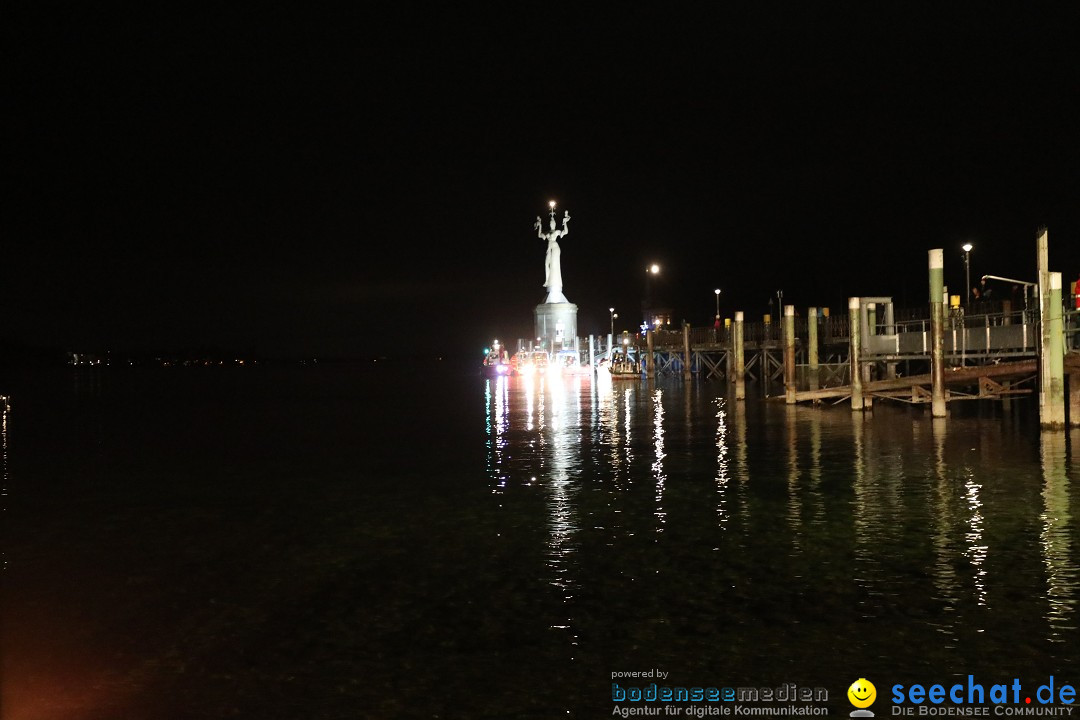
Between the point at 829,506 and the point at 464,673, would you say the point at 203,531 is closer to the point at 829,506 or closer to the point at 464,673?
the point at 464,673

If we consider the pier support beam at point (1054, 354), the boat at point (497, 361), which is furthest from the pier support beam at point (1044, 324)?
the boat at point (497, 361)

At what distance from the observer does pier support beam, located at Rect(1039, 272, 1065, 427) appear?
81.5 ft

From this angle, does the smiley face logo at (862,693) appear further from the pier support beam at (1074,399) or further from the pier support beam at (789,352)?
the pier support beam at (789,352)

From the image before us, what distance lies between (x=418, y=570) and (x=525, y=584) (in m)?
1.69

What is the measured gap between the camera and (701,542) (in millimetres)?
14812

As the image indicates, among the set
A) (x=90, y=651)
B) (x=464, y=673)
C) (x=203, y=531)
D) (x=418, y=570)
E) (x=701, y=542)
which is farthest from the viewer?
(x=203, y=531)

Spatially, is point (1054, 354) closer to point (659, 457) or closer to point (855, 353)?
point (855, 353)

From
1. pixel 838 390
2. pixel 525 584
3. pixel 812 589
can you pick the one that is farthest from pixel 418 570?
pixel 838 390

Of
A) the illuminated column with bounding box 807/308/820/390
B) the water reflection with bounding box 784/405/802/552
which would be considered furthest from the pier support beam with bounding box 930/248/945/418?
the illuminated column with bounding box 807/308/820/390

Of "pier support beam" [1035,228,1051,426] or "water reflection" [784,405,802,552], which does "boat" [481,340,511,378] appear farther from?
"pier support beam" [1035,228,1051,426]

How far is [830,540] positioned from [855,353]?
20734mm

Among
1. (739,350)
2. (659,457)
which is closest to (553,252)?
(739,350)

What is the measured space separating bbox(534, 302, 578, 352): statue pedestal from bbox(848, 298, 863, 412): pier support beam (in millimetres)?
60306

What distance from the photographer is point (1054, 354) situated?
82.3 ft
